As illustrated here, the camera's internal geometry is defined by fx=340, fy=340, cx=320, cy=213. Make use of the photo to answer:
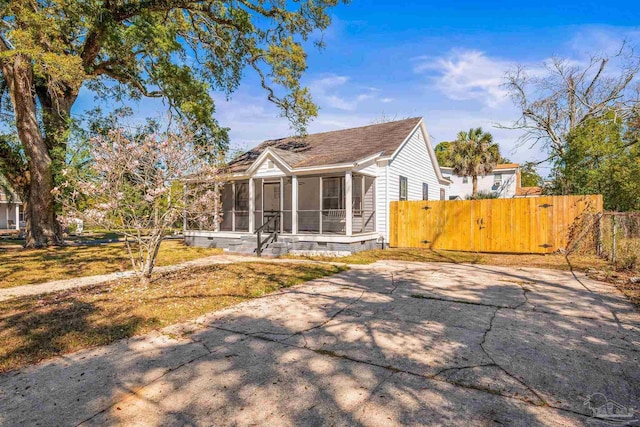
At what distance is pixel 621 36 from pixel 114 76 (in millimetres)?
25963

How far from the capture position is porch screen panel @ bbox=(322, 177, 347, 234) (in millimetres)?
15609

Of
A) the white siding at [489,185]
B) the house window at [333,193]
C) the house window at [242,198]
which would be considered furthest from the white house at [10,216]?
the white siding at [489,185]

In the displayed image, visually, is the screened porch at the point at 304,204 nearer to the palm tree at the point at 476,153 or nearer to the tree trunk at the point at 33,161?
the tree trunk at the point at 33,161

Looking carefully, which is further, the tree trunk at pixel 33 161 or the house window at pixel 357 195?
the house window at pixel 357 195

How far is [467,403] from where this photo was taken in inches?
105

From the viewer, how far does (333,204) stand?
1647 centimetres

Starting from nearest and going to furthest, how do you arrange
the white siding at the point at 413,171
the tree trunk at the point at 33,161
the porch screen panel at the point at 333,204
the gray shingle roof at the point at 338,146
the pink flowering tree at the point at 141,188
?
the pink flowering tree at the point at 141,188, the tree trunk at the point at 33,161, the gray shingle roof at the point at 338,146, the white siding at the point at 413,171, the porch screen panel at the point at 333,204

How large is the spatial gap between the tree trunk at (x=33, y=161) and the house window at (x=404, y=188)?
50.2 feet

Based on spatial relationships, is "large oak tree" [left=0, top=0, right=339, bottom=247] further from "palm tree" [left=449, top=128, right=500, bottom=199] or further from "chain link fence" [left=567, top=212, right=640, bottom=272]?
"palm tree" [left=449, top=128, right=500, bottom=199]

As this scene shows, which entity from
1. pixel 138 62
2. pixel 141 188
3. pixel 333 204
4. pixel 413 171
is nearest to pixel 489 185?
pixel 413 171

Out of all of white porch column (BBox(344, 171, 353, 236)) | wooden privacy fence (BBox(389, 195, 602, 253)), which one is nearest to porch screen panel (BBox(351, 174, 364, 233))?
wooden privacy fence (BBox(389, 195, 602, 253))

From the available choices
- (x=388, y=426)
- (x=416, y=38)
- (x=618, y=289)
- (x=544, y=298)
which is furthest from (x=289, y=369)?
(x=416, y=38)

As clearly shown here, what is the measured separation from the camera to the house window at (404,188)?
52.5 ft

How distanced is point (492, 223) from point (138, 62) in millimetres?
16857
